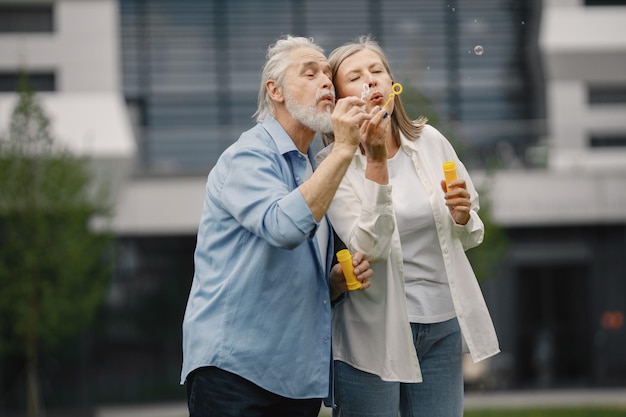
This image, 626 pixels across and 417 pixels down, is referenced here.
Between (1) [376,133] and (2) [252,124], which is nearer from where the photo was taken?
(1) [376,133]

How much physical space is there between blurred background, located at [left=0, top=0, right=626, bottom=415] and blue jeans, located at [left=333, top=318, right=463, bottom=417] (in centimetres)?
1585

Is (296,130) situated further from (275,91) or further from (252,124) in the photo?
(252,124)

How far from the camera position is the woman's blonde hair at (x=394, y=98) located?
3.77m

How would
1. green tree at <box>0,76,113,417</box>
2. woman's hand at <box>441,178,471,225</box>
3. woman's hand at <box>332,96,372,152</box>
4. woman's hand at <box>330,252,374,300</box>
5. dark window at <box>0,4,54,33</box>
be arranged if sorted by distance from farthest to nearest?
dark window at <box>0,4,54,33</box> < green tree at <box>0,76,113,417</box> < woman's hand at <box>441,178,471,225</box> < woman's hand at <box>330,252,374,300</box> < woman's hand at <box>332,96,372,152</box>

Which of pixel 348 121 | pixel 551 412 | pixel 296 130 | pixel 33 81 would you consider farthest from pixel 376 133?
pixel 33 81

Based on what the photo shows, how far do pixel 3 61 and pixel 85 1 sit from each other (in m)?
1.97

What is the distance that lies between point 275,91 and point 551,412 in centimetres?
1027

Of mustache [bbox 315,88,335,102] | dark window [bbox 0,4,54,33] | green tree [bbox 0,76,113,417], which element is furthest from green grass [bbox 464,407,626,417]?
dark window [bbox 0,4,54,33]

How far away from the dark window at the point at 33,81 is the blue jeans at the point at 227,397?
18913 mm

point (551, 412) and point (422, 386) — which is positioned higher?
point (422, 386)

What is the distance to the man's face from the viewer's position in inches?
136

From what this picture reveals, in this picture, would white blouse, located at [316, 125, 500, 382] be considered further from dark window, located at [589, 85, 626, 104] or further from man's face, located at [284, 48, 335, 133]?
dark window, located at [589, 85, 626, 104]

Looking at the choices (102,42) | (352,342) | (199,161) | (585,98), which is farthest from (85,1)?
(352,342)

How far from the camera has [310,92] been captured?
3.46m
